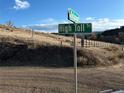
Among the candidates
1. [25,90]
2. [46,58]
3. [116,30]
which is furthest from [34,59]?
[116,30]

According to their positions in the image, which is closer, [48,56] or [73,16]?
[73,16]

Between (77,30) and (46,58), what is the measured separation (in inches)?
1264

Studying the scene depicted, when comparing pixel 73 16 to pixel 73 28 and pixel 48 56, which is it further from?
pixel 48 56

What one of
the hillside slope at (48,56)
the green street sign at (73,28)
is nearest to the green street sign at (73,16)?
the green street sign at (73,28)

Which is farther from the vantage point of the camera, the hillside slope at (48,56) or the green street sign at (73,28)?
the hillside slope at (48,56)

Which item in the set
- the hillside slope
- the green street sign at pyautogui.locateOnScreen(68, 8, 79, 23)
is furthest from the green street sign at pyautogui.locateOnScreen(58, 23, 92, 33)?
the hillside slope

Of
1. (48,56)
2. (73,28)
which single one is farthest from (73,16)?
(48,56)

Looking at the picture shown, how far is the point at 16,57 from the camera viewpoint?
46844mm

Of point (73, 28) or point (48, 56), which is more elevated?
point (73, 28)

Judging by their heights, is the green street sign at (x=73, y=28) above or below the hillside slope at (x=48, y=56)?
above

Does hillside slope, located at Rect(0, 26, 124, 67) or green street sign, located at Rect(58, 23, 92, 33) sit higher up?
green street sign, located at Rect(58, 23, 92, 33)

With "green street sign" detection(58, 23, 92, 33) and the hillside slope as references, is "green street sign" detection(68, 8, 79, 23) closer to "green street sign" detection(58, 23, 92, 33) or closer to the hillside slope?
"green street sign" detection(58, 23, 92, 33)

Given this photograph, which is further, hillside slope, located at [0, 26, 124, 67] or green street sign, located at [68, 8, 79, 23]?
hillside slope, located at [0, 26, 124, 67]

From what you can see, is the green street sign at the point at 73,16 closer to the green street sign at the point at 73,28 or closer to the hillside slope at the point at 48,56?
the green street sign at the point at 73,28
